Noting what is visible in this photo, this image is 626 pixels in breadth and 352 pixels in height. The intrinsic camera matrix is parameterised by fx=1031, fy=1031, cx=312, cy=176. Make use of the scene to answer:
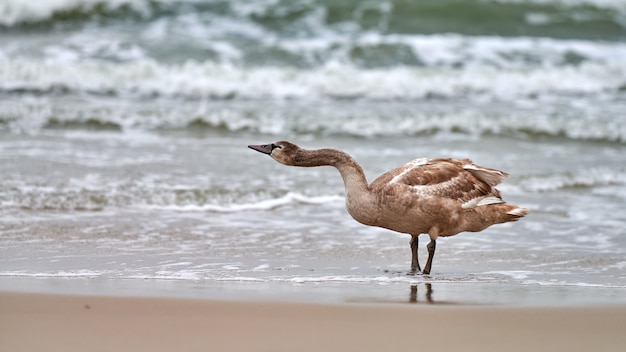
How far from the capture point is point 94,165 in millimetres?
10781

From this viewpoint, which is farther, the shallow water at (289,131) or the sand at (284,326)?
the shallow water at (289,131)

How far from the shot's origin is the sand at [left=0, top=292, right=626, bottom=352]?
510 cm

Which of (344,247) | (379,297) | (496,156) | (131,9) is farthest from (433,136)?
(131,9)

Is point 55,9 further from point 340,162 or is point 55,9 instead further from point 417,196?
point 417,196

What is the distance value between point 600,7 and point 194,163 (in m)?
12.6

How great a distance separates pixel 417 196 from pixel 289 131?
6510mm

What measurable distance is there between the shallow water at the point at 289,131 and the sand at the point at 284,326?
0.77m

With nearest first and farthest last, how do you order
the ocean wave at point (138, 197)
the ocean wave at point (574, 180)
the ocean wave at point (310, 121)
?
1. the ocean wave at point (138, 197)
2. the ocean wave at point (574, 180)
3. the ocean wave at point (310, 121)

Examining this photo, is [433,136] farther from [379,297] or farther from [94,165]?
[379,297]

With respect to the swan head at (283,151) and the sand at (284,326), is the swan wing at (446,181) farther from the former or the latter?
the sand at (284,326)

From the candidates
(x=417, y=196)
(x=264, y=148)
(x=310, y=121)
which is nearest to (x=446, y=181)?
(x=417, y=196)

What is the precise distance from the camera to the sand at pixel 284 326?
16.7ft

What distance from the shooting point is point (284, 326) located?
17.9 feet

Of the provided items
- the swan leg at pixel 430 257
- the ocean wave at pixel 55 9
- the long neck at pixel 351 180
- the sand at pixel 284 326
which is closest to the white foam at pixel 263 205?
the long neck at pixel 351 180
